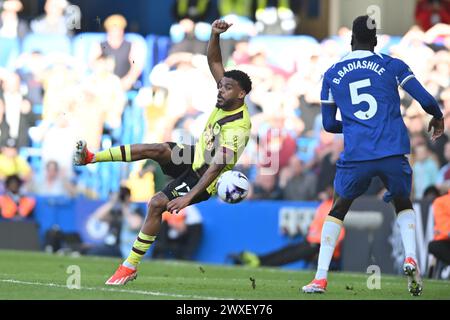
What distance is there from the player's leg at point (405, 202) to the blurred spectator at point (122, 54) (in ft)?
34.1

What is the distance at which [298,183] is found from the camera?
19094 mm

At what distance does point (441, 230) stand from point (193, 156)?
5232mm

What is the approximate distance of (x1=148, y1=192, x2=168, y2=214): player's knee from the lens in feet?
37.7

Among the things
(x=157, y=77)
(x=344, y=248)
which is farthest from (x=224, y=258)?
(x=157, y=77)

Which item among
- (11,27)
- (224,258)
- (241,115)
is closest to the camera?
(241,115)

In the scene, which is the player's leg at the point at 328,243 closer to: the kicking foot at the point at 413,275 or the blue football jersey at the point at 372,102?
the blue football jersey at the point at 372,102

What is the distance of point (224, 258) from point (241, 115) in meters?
7.36

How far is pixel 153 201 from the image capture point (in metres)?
11.5

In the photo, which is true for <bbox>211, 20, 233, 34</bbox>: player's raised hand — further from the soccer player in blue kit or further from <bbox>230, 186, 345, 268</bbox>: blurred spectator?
<bbox>230, 186, 345, 268</bbox>: blurred spectator

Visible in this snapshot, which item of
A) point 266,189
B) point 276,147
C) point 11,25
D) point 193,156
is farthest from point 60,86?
point 193,156

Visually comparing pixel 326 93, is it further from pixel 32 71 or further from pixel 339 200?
pixel 32 71

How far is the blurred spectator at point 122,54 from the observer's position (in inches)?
826

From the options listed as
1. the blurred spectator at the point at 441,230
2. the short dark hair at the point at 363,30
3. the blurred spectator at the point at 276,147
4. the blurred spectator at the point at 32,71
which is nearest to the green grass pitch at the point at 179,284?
the blurred spectator at the point at 441,230
